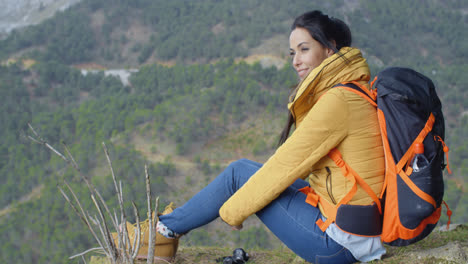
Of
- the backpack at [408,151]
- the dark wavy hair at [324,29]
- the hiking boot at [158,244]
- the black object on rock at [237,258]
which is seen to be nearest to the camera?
the backpack at [408,151]

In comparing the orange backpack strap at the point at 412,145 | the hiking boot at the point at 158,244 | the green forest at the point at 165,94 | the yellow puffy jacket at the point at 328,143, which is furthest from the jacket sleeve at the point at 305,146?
the green forest at the point at 165,94

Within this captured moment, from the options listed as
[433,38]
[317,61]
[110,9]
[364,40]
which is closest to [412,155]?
[317,61]

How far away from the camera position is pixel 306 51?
4.77 ft

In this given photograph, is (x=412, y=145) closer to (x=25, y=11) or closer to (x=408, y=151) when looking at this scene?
(x=408, y=151)

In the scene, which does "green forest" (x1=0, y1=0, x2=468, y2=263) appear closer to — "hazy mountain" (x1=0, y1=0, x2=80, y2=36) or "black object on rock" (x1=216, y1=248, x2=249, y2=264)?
"hazy mountain" (x1=0, y1=0, x2=80, y2=36)

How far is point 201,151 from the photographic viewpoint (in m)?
10.6

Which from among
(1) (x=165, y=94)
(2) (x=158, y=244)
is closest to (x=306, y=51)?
(2) (x=158, y=244)

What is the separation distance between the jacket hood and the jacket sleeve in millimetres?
74

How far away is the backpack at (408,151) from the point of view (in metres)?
1.14

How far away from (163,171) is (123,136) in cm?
302

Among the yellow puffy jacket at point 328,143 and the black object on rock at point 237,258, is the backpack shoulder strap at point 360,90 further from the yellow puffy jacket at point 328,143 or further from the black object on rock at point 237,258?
the black object on rock at point 237,258

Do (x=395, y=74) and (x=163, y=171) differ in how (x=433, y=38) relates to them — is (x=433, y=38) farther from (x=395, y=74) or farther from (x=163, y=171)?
(x=395, y=74)

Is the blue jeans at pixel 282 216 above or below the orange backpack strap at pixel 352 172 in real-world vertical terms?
below

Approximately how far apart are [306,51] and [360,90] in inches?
11.3
